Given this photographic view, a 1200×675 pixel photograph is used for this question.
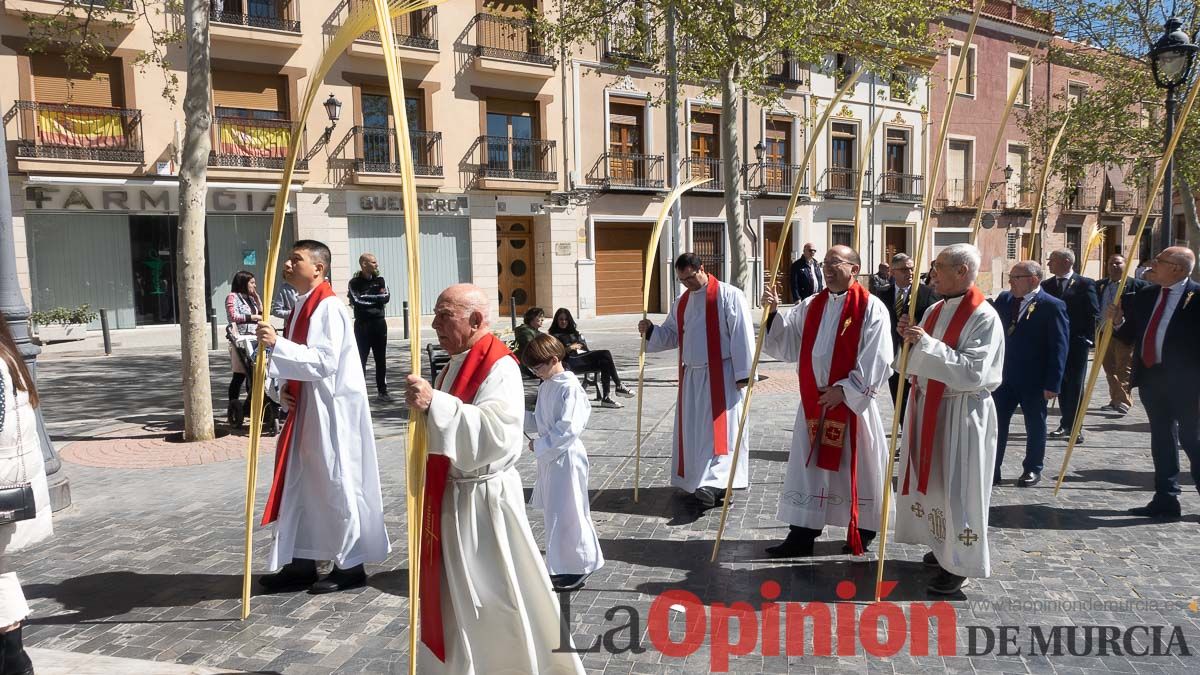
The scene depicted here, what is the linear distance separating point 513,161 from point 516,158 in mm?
157

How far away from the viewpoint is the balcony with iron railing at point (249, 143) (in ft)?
60.4

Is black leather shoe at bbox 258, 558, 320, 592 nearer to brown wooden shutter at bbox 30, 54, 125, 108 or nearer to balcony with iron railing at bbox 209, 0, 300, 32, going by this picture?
brown wooden shutter at bbox 30, 54, 125, 108

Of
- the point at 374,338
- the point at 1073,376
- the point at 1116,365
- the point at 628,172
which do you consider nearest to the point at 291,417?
the point at 374,338

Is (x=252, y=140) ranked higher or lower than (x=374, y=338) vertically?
higher

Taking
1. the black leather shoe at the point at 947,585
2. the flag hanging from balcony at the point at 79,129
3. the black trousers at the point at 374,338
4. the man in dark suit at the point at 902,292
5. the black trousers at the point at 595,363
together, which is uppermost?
the flag hanging from balcony at the point at 79,129

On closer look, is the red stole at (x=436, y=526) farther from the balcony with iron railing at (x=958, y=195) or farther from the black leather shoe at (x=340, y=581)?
the balcony with iron railing at (x=958, y=195)

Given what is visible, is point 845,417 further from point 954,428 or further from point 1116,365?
point 1116,365

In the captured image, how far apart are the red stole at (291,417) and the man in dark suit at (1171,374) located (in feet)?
17.9

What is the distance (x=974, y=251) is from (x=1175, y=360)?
7.35 ft

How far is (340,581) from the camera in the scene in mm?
4473

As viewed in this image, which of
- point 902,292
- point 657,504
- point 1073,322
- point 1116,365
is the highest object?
point 902,292

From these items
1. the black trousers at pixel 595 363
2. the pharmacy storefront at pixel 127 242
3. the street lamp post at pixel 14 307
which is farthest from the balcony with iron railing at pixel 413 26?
the street lamp post at pixel 14 307

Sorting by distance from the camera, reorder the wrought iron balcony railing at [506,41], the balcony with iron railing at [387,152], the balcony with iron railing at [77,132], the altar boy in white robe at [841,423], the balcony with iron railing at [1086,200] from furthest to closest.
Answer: the balcony with iron railing at [1086,200] < the wrought iron balcony railing at [506,41] < the balcony with iron railing at [387,152] < the balcony with iron railing at [77,132] < the altar boy in white robe at [841,423]

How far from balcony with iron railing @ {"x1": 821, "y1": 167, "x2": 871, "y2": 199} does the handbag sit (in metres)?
27.6
